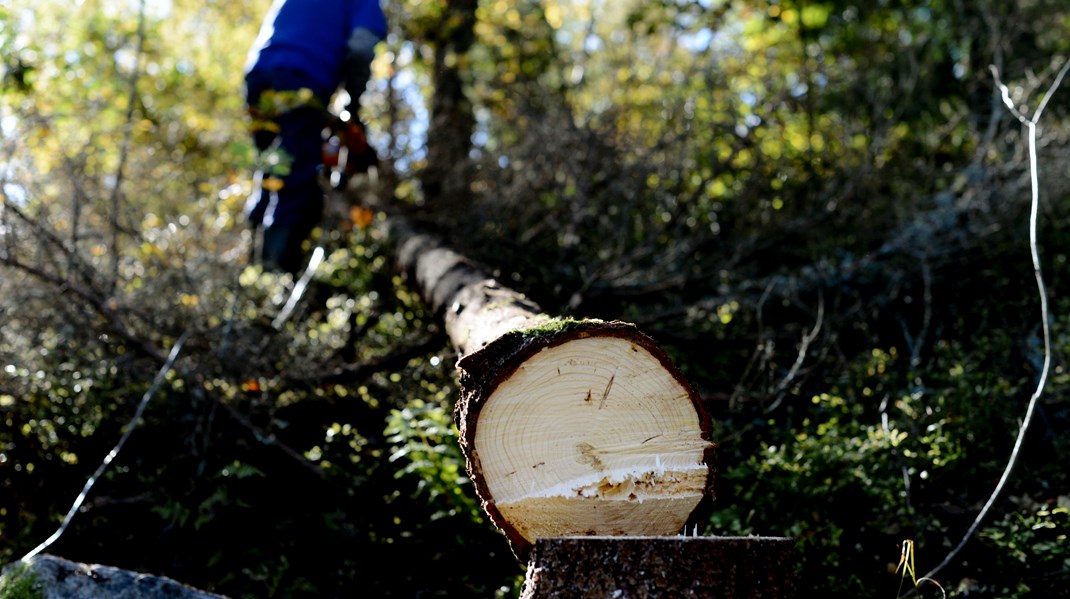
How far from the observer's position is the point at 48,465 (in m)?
4.13

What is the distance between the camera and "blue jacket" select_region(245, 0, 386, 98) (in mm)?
6078

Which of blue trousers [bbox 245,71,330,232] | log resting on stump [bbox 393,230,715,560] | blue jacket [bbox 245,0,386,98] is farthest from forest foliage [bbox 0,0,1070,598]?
blue jacket [bbox 245,0,386,98]

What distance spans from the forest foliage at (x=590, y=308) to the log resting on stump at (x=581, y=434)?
1.81ft

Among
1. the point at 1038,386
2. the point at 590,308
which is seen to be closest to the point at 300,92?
the point at 590,308

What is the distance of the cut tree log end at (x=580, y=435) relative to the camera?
271 cm

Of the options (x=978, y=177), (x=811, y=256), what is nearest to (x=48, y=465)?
(x=811, y=256)

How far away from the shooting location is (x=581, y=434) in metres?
2.75

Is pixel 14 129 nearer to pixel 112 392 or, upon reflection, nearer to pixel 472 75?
pixel 112 392

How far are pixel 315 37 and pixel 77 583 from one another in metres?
4.08

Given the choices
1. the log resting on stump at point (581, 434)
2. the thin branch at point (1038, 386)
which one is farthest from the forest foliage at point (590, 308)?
the log resting on stump at point (581, 434)

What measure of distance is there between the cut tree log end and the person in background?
3.59 meters

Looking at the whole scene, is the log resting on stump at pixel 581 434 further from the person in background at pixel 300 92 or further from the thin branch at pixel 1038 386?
the person in background at pixel 300 92

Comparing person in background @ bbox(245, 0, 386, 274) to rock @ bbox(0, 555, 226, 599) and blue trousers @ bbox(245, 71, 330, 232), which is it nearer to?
blue trousers @ bbox(245, 71, 330, 232)

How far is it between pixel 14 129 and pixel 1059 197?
613cm
